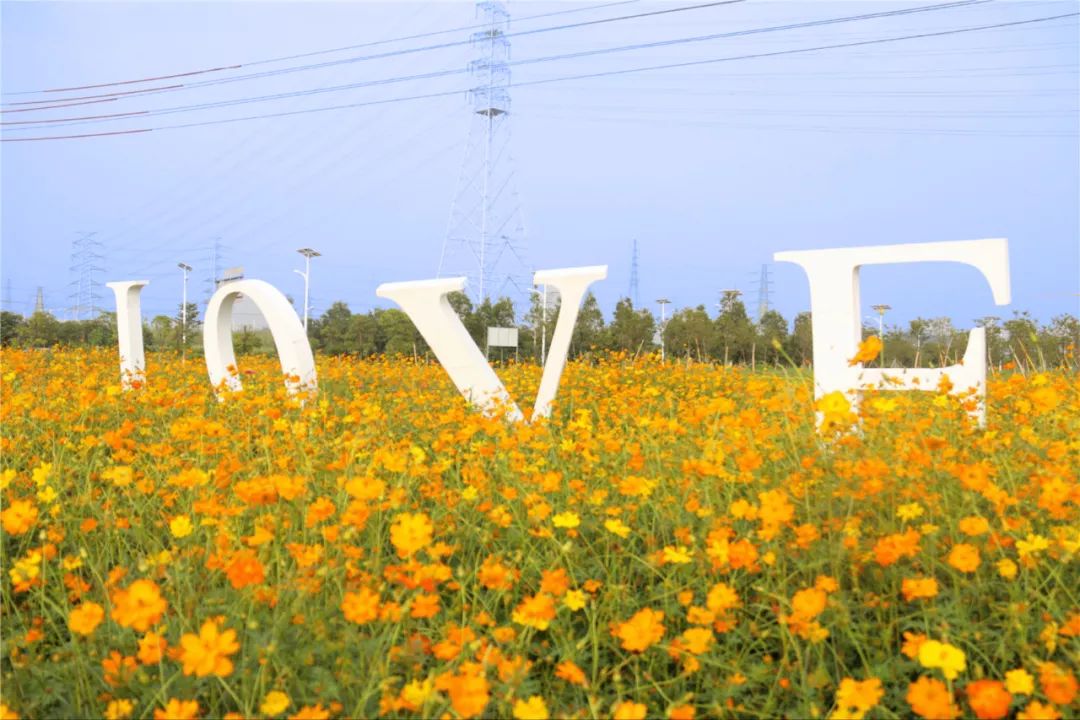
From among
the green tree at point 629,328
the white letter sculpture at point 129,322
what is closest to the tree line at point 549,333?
the green tree at point 629,328

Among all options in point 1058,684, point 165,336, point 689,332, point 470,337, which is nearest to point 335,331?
point 165,336

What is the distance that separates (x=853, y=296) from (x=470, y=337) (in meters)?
1.90

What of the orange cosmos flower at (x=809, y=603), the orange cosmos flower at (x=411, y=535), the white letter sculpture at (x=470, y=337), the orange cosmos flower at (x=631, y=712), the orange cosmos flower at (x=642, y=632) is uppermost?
the white letter sculpture at (x=470, y=337)

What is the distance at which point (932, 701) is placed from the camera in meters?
1.11

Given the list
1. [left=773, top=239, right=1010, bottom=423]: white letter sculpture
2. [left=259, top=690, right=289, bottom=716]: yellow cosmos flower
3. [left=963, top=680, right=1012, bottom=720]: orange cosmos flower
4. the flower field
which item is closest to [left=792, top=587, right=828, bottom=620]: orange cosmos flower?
the flower field

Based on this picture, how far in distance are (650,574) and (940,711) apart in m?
0.81

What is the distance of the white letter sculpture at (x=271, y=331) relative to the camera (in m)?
5.06

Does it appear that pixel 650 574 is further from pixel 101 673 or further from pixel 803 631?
pixel 101 673

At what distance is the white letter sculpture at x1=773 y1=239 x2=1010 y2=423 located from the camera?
3.54 metres

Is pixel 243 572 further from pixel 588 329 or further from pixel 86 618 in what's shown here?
pixel 588 329

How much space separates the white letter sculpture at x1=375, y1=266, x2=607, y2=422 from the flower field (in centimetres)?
177

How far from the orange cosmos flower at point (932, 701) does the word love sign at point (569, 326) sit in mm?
1339

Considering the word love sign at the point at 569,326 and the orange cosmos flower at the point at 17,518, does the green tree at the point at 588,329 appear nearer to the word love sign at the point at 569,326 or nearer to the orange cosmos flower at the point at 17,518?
the word love sign at the point at 569,326

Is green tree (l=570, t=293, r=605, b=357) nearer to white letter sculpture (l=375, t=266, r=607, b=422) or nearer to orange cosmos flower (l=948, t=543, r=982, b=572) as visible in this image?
white letter sculpture (l=375, t=266, r=607, b=422)
